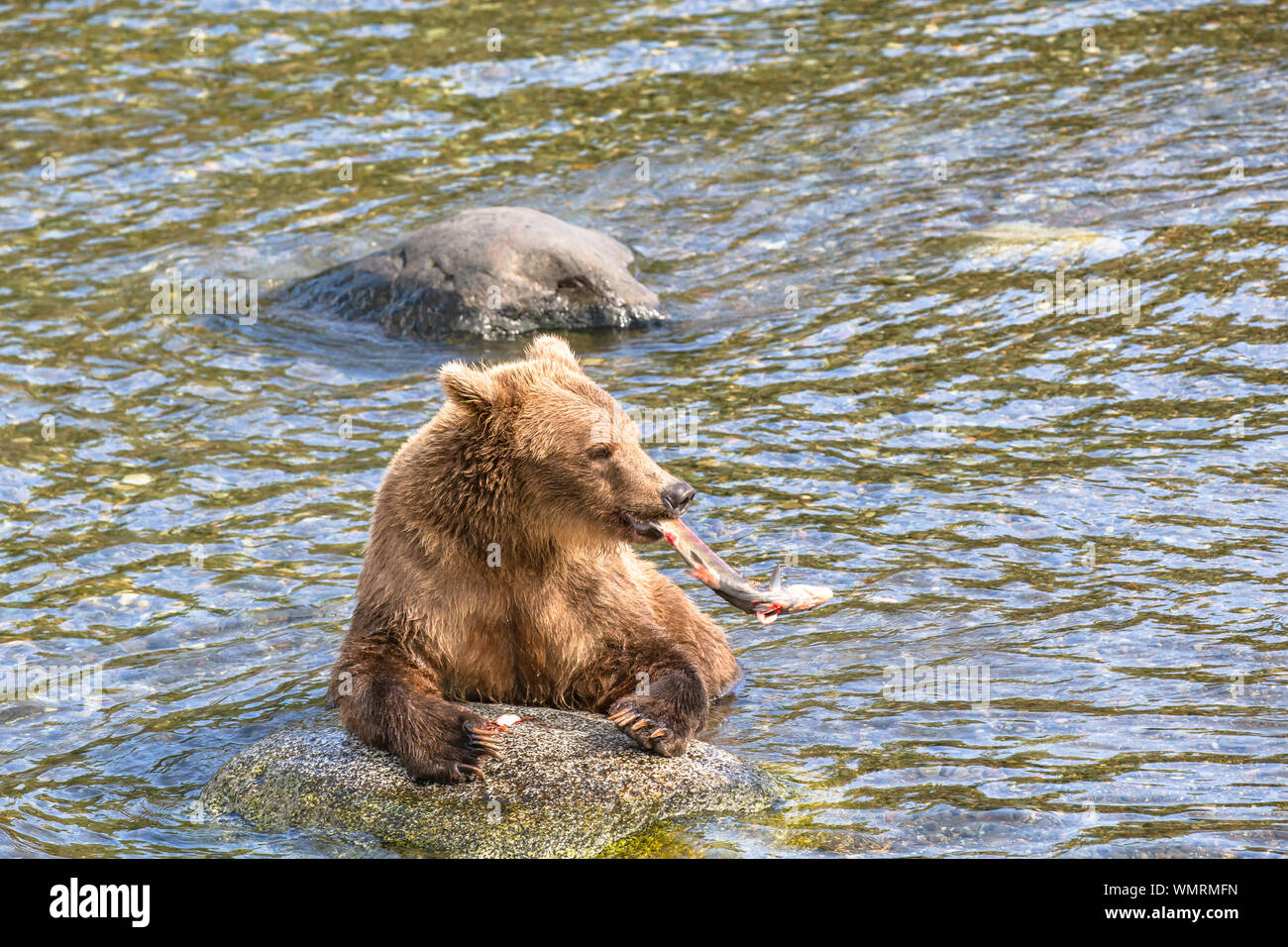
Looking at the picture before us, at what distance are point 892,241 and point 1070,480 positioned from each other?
4.03m

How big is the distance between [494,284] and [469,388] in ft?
17.8

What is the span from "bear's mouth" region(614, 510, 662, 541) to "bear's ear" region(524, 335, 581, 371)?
0.77m

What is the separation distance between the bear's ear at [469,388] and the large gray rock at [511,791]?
1249 millimetres

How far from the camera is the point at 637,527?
7.00 meters

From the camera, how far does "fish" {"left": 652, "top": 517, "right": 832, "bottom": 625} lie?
22.6 feet

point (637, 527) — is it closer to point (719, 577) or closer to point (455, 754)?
point (719, 577)

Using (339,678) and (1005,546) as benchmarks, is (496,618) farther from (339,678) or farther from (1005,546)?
(1005,546)
